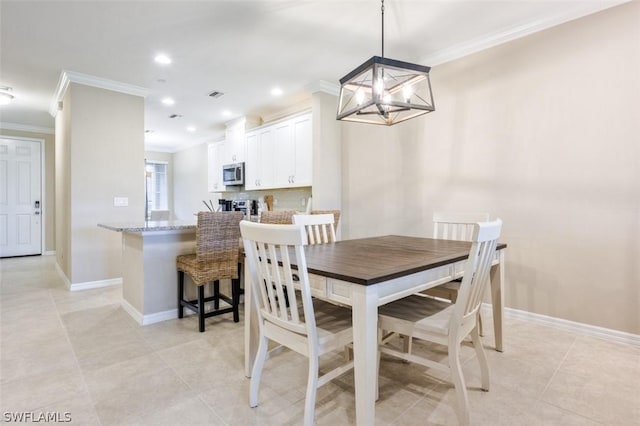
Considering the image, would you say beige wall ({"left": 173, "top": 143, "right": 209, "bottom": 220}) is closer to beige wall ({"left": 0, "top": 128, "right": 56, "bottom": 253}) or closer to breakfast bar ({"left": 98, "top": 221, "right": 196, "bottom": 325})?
beige wall ({"left": 0, "top": 128, "right": 56, "bottom": 253})

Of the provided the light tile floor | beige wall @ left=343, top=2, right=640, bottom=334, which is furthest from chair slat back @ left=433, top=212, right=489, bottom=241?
the light tile floor

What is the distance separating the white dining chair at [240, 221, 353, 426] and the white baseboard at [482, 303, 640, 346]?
6.96 feet

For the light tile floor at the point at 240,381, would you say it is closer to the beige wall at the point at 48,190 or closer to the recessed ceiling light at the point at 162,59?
the recessed ceiling light at the point at 162,59

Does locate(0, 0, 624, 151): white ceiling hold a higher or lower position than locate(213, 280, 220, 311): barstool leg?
higher

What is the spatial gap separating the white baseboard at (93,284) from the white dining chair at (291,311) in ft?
11.5

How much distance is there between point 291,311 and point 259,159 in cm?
426

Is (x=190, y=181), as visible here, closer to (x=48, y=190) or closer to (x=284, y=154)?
(x=48, y=190)

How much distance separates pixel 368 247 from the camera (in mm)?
2234

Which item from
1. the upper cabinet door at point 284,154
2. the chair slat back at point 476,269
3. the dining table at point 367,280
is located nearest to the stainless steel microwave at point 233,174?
the upper cabinet door at point 284,154

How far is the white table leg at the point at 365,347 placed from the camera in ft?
4.33

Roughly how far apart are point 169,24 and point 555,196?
3667mm

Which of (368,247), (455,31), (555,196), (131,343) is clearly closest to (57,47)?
(131,343)

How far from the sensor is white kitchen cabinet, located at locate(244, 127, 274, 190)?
522 cm

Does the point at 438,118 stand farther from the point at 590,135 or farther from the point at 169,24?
the point at 169,24
